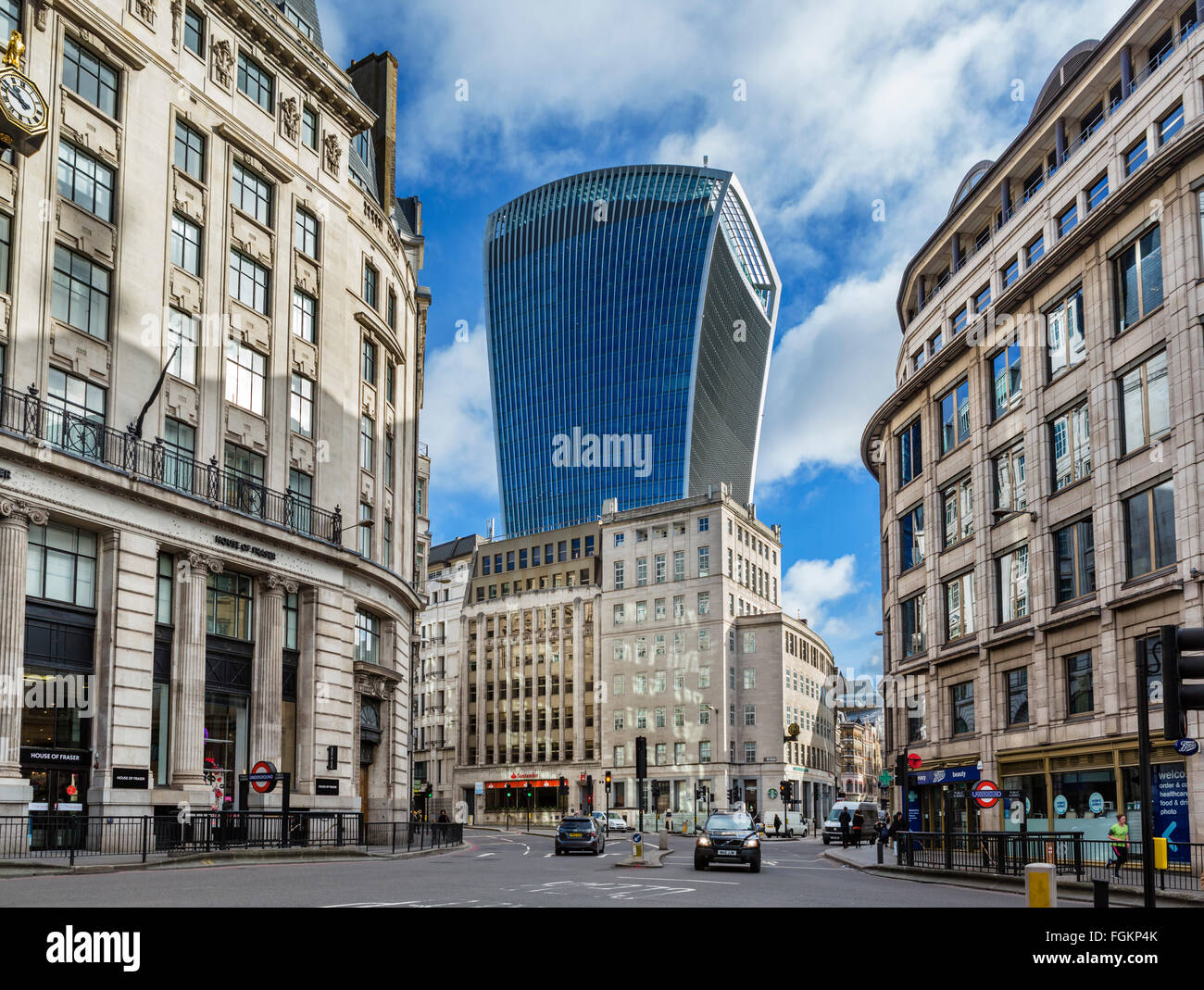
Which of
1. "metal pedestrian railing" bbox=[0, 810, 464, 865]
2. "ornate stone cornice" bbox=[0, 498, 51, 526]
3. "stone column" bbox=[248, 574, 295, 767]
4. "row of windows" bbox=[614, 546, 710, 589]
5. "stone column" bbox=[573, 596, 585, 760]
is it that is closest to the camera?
"metal pedestrian railing" bbox=[0, 810, 464, 865]

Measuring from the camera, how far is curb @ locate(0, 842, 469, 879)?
86.5ft

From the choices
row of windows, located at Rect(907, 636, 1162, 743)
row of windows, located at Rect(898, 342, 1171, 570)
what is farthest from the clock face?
row of windows, located at Rect(898, 342, 1171, 570)

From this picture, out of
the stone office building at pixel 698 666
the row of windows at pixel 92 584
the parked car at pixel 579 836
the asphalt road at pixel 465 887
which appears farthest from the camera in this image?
the stone office building at pixel 698 666

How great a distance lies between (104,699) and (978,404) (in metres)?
32.8

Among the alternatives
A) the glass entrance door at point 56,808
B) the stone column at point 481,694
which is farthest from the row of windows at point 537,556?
the glass entrance door at point 56,808

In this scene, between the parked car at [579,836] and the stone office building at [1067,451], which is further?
the parked car at [579,836]

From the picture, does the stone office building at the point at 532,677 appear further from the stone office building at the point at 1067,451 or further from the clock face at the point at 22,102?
the clock face at the point at 22,102

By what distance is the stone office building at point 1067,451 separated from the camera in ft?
111

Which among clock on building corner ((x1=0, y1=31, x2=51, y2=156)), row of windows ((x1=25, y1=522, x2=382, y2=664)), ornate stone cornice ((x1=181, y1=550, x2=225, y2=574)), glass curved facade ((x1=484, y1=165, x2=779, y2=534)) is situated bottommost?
row of windows ((x1=25, y1=522, x2=382, y2=664))

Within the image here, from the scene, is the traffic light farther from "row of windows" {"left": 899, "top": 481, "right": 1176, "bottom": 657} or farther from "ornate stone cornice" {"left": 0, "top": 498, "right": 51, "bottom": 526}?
"ornate stone cornice" {"left": 0, "top": 498, "right": 51, "bottom": 526}

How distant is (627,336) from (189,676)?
148 m

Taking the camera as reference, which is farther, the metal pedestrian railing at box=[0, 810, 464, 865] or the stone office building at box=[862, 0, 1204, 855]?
the stone office building at box=[862, 0, 1204, 855]

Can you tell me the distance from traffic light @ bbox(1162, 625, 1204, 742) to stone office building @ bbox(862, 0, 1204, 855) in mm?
16368

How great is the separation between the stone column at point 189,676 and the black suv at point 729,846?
1490cm
